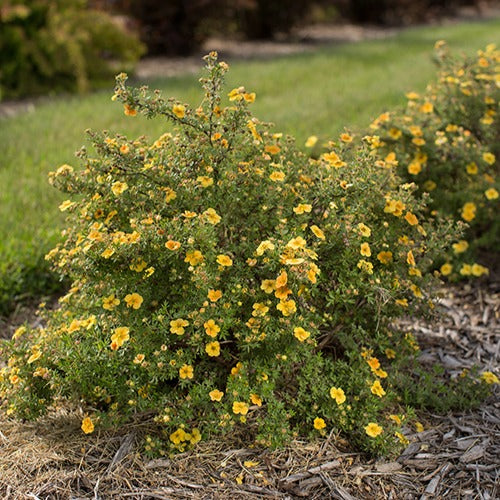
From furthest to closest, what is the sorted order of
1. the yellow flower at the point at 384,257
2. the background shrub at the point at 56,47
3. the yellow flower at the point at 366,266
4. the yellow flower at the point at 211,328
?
the background shrub at the point at 56,47
the yellow flower at the point at 384,257
the yellow flower at the point at 366,266
the yellow flower at the point at 211,328

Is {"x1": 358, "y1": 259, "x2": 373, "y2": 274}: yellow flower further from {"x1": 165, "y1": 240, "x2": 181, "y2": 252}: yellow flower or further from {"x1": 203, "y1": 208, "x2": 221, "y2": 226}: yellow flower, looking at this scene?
{"x1": 165, "y1": 240, "x2": 181, "y2": 252}: yellow flower

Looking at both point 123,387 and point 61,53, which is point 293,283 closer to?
point 123,387

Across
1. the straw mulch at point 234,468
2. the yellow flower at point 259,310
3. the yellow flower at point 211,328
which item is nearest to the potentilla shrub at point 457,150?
the straw mulch at point 234,468

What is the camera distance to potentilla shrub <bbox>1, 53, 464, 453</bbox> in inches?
89.5

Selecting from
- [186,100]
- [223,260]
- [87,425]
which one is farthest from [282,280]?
[186,100]

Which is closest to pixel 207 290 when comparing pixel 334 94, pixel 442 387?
pixel 442 387

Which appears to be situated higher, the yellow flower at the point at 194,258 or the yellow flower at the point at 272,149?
the yellow flower at the point at 272,149

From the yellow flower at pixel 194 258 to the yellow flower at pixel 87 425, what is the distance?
0.60 m

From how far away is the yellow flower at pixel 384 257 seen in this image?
2.63 metres

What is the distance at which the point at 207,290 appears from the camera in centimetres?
228

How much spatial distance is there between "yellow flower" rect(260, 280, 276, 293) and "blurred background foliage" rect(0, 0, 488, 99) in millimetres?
5510

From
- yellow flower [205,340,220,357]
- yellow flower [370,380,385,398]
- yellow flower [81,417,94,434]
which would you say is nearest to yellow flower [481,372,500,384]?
yellow flower [370,380,385,398]

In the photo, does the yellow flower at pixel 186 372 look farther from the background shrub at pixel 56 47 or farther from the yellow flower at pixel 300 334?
the background shrub at pixel 56 47

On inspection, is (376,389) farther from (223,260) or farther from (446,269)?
(446,269)
